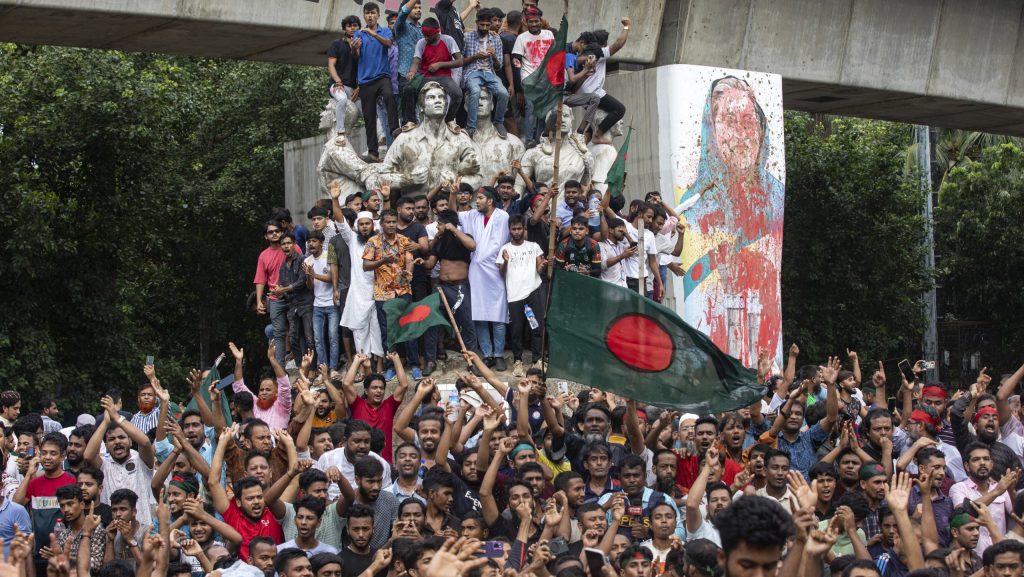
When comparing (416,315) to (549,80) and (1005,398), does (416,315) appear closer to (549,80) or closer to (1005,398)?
(549,80)

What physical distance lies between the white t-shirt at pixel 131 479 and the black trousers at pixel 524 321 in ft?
14.8

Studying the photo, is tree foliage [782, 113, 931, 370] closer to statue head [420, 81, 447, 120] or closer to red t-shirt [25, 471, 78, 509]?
statue head [420, 81, 447, 120]

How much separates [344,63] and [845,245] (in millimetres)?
12868

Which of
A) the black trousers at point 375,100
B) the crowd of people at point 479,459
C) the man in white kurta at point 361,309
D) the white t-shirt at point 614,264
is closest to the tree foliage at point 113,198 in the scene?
the black trousers at point 375,100

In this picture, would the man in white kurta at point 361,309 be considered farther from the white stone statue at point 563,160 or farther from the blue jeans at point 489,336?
the white stone statue at point 563,160

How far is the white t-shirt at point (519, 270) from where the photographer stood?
13.3 m

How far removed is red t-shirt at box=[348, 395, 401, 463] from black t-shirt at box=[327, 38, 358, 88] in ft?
17.8

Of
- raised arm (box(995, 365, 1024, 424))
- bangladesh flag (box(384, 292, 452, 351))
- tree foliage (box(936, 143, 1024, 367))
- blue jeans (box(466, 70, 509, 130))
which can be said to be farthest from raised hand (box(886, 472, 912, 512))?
tree foliage (box(936, 143, 1024, 367))

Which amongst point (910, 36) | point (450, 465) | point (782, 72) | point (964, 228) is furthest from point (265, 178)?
point (450, 465)

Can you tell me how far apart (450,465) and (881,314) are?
18.4 meters

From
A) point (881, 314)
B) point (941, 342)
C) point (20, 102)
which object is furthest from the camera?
point (941, 342)

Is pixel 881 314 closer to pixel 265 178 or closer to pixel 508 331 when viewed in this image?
pixel 265 178

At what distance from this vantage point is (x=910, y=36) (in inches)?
805

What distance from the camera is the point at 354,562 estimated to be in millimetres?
8062
